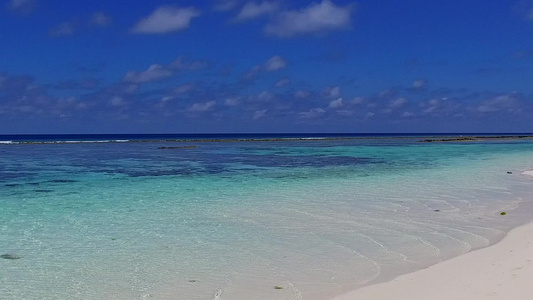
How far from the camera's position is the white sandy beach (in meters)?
6.42

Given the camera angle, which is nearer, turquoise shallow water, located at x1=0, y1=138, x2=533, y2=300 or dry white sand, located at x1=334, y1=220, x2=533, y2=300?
dry white sand, located at x1=334, y1=220, x2=533, y2=300

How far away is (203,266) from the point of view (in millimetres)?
8180

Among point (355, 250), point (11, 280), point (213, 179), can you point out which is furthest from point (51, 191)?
point (355, 250)

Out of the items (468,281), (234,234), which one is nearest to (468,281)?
(468,281)

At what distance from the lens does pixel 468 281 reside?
6.95m

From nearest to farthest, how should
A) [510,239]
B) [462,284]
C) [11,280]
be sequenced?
[462,284]
[11,280]
[510,239]

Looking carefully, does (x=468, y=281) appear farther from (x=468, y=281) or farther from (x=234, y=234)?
(x=234, y=234)

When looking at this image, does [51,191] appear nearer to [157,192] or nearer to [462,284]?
[157,192]

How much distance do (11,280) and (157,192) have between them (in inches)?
414

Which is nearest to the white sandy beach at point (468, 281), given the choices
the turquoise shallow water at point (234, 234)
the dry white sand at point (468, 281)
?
the dry white sand at point (468, 281)

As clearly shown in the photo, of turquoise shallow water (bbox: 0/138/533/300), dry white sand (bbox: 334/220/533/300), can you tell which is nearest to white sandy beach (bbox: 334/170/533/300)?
dry white sand (bbox: 334/220/533/300)

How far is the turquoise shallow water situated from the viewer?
7.31m

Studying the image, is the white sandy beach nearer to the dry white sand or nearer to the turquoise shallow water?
the dry white sand

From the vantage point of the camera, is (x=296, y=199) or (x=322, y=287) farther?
(x=296, y=199)
